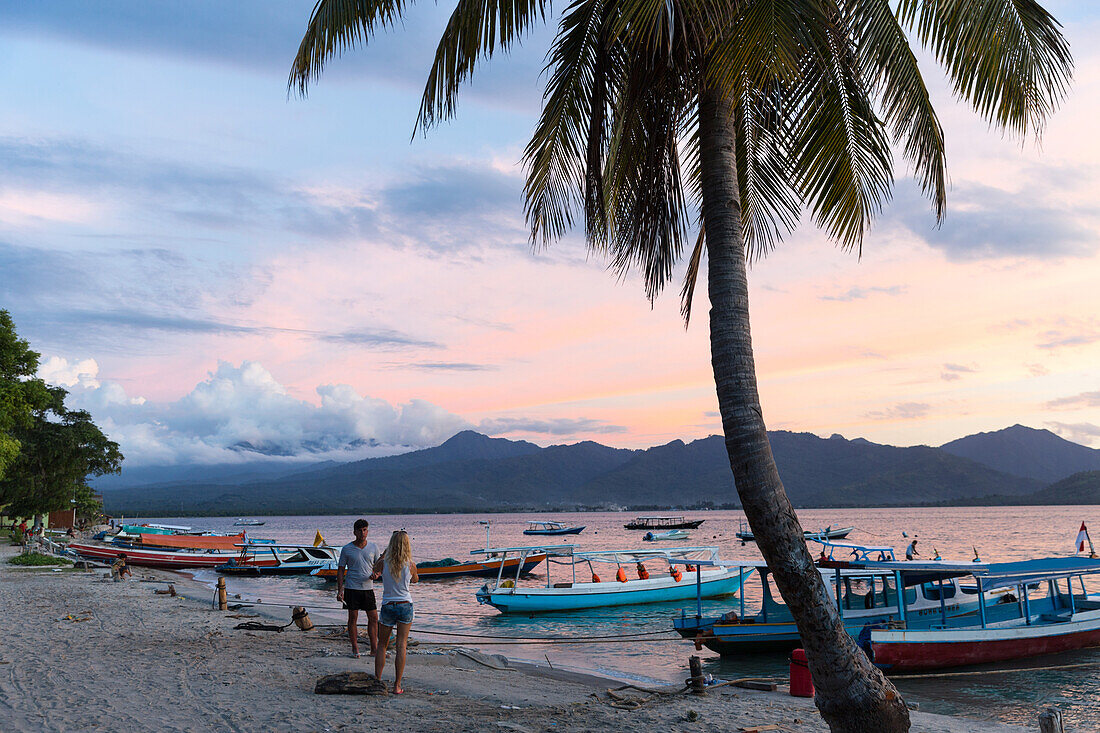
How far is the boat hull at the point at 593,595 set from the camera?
93.6 feet

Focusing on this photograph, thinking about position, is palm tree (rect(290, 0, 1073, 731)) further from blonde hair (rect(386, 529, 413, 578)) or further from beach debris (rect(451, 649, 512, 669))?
beach debris (rect(451, 649, 512, 669))

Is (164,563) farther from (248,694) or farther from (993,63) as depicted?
(993,63)

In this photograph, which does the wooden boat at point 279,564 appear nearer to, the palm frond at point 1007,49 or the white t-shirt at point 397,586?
the white t-shirt at point 397,586

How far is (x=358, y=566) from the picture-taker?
11.2m

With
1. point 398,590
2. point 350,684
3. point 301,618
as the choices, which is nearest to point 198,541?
point 301,618

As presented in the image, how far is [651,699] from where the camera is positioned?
10.7m

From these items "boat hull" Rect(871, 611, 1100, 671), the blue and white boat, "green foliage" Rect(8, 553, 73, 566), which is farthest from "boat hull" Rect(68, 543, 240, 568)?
"boat hull" Rect(871, 611, 1100, 671)

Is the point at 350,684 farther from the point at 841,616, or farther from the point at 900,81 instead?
the point at 841,616

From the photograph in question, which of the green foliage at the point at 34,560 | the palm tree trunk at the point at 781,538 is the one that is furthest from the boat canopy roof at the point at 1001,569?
the green foliage at the point at 34,560

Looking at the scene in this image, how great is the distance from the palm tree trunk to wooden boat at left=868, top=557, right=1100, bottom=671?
37.1ft

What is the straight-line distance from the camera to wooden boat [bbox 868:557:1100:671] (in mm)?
16844

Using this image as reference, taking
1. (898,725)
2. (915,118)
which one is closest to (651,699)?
(898,725)

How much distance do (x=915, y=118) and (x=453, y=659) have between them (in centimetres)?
1183

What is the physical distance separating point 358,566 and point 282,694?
6.60 feet
